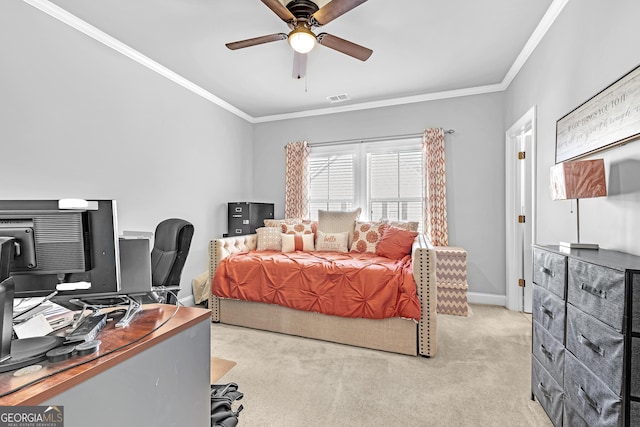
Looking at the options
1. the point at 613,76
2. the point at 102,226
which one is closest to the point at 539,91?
the point at 613,76

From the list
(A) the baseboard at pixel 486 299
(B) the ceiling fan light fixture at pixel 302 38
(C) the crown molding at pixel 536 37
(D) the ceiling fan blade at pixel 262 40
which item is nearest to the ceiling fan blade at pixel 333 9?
(B) the ceiling fan light fixture at pixel 302 38

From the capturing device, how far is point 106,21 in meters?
2.47

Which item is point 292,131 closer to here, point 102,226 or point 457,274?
point 457,274

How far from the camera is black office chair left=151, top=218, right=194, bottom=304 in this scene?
6.09ft

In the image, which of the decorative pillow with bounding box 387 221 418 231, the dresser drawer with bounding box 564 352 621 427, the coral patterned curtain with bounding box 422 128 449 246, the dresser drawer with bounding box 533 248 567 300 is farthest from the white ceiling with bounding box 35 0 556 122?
the dresser drawer with bounding box 564 352 621 427

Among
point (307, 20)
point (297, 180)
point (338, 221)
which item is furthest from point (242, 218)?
point (307, 20)

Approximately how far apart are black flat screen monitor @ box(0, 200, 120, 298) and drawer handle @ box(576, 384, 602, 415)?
6.10 feet

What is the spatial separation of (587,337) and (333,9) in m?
2.20

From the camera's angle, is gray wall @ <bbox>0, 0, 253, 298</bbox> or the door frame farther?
the door frame

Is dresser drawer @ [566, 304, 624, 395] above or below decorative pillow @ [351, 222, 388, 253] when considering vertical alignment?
below

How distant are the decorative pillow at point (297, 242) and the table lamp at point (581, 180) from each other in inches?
102

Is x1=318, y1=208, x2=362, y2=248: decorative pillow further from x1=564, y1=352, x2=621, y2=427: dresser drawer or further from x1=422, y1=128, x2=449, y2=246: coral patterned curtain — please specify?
x1=564, y1=352, x2=621, y2=427: dresser drawer

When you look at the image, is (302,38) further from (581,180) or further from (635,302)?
(635,302)

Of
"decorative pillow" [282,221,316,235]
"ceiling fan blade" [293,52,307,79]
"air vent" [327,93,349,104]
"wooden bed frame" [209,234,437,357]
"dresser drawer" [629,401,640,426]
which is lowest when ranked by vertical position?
"wooden bed frame" [209,234,437,357]
